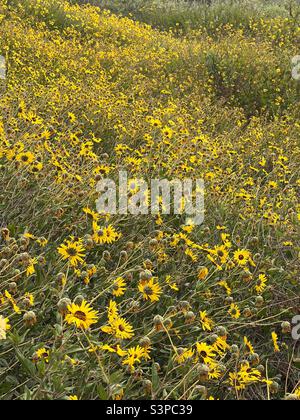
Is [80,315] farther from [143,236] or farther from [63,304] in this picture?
[143,236]

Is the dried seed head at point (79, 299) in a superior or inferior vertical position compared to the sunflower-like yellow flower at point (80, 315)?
superior

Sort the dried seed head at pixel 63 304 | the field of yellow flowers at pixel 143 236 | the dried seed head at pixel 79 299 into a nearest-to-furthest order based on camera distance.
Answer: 1. the dried seed head at pixel 63 304
2. the dried seed head at pixel 79 299
3. the field of yellow flowers at pixel 143 236

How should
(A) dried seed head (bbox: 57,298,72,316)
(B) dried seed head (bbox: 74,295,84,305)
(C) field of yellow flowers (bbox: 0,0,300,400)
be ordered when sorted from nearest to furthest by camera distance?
(A) dried seed head (bbox: 57,298,72,316) → (B) dried seed head (bbox: 74,295,84,305) → (C) field of yellow flowers (bbox: 0,0,300,400)

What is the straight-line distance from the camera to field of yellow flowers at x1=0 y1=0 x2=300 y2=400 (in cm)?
184

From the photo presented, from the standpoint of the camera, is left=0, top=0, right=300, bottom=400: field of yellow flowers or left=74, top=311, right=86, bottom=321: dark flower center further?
left=0, top=0, right=300, bottom=400: field of yellow flowers

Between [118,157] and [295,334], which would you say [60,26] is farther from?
[295,334]

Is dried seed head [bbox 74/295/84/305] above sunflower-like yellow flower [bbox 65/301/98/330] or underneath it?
above

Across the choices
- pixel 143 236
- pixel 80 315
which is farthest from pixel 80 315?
pixel 143 236

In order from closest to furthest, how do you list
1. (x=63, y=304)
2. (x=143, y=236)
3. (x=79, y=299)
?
(x=63, y=304) < (x=79, y=299) < (x=143, y=236)

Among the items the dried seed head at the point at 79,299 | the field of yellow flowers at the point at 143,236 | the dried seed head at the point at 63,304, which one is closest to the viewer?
the dried seed head at the point at 63,304

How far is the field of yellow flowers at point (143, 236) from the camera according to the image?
1837mm

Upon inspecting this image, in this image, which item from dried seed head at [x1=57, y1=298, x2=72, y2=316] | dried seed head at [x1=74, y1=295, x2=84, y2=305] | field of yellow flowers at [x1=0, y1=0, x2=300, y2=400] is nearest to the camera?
dried seed head at [x1=57, y1=298, x2=72, y2=316]

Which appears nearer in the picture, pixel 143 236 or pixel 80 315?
pixel 80 315

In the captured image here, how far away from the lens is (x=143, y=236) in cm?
300
